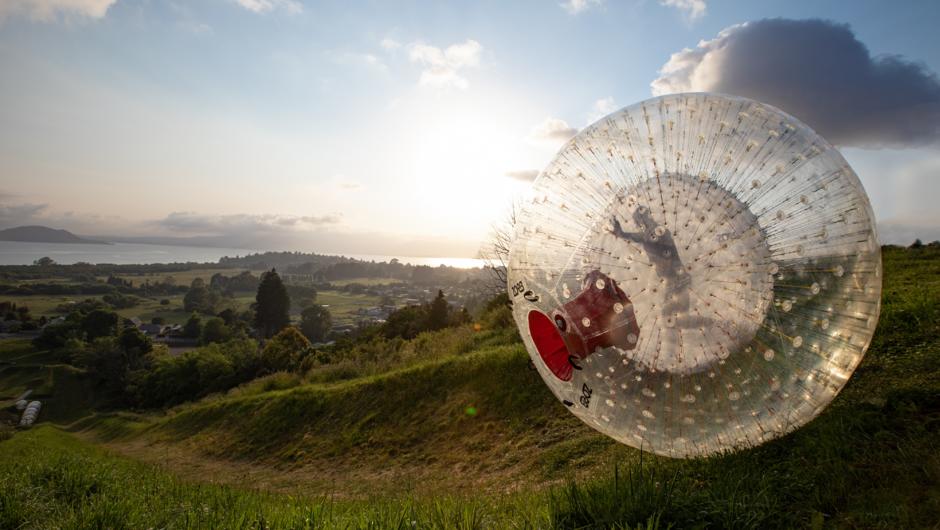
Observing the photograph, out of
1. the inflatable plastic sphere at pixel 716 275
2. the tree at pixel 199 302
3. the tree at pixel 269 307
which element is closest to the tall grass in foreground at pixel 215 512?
the inflatable plastic sphere at pixel 716 275

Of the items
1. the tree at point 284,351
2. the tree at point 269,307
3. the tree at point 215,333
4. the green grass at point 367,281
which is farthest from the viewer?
the green grass at point 367,281

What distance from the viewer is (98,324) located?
239 feet

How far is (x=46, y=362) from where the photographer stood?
61688mm

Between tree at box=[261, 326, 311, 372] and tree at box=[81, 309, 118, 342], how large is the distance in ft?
159

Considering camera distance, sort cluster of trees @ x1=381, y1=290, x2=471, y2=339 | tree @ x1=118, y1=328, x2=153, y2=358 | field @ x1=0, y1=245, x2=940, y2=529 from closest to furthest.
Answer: field @ x1=0, y1=245, x2=940, y2=529 < cluster of trees @ x1=381, y1=290, x2=471, y2=339 < tree @ x1=118, y1=328, x2=153, y2=358

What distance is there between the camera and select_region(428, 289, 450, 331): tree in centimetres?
3247

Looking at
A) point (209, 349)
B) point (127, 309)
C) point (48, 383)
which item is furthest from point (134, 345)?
point (127, 309)

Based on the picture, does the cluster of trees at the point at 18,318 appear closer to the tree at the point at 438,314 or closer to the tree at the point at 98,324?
the tree at the point at 98,324

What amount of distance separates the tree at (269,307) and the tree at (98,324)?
22.7 meters

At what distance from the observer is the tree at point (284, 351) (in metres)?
35.1

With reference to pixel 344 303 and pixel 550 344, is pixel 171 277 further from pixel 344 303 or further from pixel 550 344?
pixel 550 344

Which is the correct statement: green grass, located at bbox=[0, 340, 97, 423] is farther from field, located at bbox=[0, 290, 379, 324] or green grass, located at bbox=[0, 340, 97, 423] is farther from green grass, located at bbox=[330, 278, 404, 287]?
green grass, located at bbox=[330, 278, 404, 287]

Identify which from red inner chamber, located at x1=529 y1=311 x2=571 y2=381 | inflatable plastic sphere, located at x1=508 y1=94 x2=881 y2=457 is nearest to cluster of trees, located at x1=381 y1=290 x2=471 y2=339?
red inner chamber, located at x1=529 y1=311 x2=571 y2=381

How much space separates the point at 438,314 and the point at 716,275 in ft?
99.5
